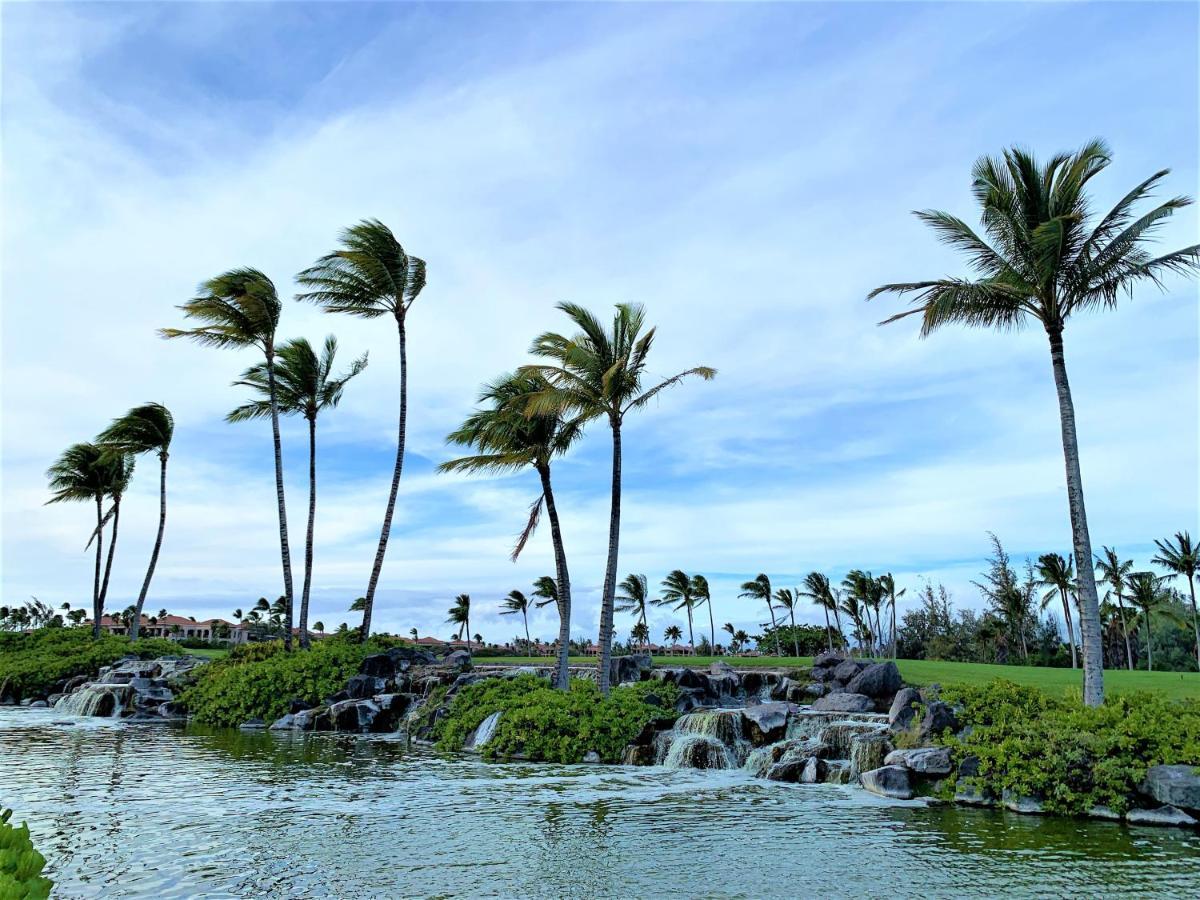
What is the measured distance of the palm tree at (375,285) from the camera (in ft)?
100

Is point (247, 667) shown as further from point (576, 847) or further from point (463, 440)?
point (576, 847)

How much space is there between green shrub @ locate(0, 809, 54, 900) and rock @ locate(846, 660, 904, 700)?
18452 millimetres

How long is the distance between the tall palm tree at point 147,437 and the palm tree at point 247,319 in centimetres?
1234

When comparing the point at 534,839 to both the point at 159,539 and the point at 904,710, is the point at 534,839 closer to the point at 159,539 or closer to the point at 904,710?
the point at 904,710

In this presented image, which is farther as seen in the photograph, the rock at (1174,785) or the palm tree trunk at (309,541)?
the palm tree trunk at (309,541)

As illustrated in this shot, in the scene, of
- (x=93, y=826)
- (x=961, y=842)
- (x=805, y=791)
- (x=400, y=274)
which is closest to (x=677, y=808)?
(x=805, y=791)

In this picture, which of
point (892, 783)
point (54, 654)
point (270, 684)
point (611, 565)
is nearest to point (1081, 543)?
point (892, 783)

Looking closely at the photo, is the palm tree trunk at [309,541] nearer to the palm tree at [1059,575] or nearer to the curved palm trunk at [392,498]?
the curved palm trunk at [392,498]

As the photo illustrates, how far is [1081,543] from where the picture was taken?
624 inches

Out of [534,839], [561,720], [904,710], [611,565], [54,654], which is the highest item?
[611,565]

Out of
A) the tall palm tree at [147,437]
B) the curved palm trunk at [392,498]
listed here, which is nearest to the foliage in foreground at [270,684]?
the curved palm trunk at [392,498]

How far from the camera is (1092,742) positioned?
489 inches

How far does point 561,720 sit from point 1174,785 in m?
11.8

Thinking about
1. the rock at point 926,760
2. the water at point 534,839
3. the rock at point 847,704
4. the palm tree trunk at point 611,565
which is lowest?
the water at point 534,839
